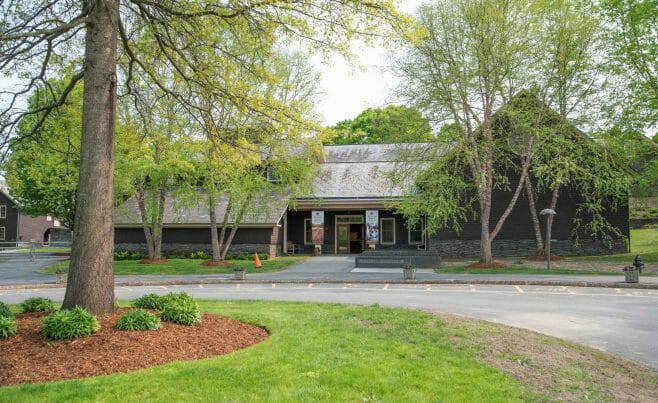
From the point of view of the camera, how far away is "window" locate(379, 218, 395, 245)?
34562 millimetres

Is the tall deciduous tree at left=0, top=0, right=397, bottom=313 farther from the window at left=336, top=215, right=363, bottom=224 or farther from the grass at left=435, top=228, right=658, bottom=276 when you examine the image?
the window at left=336, top=215, right=363, bottom=224

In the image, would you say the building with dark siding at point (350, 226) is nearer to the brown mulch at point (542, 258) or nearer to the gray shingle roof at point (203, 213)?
the gray shingle roof at point (203, 213)

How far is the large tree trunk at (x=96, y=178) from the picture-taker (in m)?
8.12

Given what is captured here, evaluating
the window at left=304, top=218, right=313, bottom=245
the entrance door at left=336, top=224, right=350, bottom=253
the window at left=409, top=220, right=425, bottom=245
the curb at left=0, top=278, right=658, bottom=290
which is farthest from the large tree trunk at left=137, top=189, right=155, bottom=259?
the window at left=409, top=220, right=425, bottom=245

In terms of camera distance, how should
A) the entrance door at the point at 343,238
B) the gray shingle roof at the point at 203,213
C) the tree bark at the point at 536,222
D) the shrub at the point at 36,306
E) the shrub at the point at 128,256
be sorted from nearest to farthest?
the shrub at the point at 36,306, the tree bark at the point at 536,222, the gray shingle roof at the point at 203,213, the shrub at the point at 128,256, the entrance door at the point at 343,238

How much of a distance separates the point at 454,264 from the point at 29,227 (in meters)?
59.6

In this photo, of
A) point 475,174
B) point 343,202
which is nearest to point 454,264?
point 475,174

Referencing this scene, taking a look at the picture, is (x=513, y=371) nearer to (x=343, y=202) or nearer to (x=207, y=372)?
(x=207, y=372)

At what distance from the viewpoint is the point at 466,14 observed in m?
23.3

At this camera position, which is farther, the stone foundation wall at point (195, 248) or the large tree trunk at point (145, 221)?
the stone foundation wall at point (195, 248)

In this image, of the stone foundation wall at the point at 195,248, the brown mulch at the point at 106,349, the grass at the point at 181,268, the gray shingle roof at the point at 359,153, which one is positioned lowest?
the grass at the point at 181,268

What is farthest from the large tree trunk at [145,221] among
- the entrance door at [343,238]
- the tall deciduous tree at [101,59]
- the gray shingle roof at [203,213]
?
the tall deciduous tree at [101,59]

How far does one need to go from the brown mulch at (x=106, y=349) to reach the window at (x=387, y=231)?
2633 centimetres

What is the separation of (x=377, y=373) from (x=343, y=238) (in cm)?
2926
